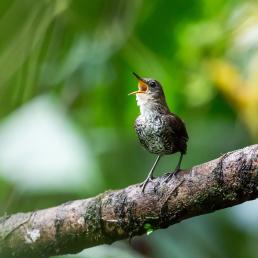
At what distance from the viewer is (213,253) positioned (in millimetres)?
3773

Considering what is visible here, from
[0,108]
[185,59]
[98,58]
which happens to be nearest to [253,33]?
[185,59]

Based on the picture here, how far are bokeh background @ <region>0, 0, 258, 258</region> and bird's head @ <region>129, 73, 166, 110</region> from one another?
1.10 feet

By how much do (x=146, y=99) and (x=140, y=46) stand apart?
140 cm

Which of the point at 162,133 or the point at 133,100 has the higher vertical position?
the point at 133,100

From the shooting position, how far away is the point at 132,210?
7.40 feet

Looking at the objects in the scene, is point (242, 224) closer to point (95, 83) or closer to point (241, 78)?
point (241, 78)

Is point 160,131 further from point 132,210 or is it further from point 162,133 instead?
point 132,210

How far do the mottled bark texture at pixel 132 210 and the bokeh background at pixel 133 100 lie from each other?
0.63ft

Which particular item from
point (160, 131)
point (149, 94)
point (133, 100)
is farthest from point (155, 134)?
point (133, 100)

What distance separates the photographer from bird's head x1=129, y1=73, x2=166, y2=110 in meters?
2.32

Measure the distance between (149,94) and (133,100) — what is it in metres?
1.40

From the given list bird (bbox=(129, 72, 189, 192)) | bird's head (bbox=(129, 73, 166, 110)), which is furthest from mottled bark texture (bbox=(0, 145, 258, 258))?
bird's head (bbox=(129, 73, 166, 110))

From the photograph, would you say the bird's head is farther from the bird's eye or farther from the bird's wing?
the bird's wing

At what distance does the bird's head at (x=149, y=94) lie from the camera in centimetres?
232
